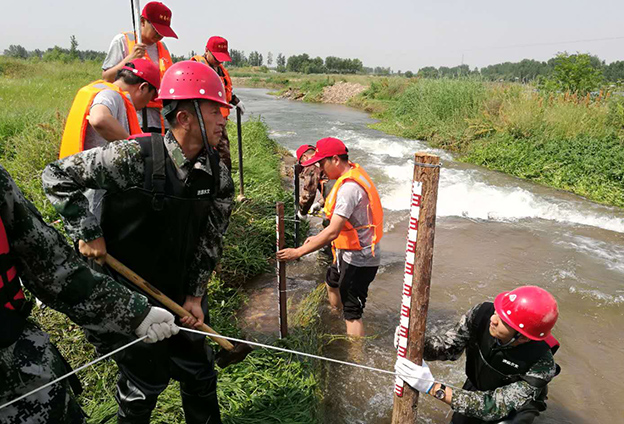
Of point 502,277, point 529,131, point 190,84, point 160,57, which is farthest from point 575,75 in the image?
point 190,84

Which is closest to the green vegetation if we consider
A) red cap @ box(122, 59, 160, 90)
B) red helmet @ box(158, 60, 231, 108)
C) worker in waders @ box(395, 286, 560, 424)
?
worker in waders @ box(395, 286, 560, 424)

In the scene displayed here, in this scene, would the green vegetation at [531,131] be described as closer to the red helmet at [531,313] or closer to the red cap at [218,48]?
the red helmet at [531,313]

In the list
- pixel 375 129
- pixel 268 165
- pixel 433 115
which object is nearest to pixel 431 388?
pixel 268 165

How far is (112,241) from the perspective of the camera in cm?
219

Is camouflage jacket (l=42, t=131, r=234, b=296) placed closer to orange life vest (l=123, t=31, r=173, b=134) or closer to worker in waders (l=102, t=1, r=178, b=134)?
worker in waders (l=102, t=1, r=178, b=134)

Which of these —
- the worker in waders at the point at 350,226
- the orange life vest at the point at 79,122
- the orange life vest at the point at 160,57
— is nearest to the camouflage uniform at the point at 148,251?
the orange life vest at the point at 79,122

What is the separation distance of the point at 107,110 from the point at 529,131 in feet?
45.8

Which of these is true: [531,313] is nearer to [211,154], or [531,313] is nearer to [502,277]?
[211,154]

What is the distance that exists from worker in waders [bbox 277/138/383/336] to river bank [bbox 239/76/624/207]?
8.46 m

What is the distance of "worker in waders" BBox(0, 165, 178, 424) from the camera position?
54.1 inches

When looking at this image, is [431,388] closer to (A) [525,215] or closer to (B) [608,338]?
(B) [608,338]

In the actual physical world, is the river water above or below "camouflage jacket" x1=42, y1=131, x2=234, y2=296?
below

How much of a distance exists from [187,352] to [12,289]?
3.70ft

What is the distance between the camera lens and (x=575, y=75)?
16.7m
